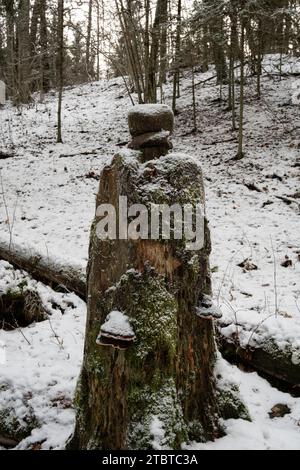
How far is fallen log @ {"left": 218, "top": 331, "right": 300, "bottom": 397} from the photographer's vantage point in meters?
3.42

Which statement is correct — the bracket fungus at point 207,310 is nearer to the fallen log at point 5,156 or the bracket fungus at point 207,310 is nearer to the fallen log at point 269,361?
the fallen log at point 269,361

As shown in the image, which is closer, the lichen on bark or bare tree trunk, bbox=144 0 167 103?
the lichen on bark

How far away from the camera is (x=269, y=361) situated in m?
3.54

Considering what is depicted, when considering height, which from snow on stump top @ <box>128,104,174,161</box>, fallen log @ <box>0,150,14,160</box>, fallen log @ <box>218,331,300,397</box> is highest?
fallen log @ <box>0,150,14,160</box>

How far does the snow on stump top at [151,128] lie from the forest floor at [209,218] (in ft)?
5.48

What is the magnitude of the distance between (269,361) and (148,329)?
171cm

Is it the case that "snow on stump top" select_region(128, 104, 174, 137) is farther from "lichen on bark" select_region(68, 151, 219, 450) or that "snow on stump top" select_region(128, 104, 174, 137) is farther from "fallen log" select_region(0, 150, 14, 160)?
"fallen log" select_region(0, 150, 14, 160)

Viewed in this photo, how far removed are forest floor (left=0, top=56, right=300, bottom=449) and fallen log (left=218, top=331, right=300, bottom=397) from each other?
0.25ft

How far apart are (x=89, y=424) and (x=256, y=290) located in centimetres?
370

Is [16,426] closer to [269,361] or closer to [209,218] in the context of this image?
[269,361]

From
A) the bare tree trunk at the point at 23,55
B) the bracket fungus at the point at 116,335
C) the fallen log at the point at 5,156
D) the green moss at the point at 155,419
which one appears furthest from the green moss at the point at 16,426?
the bare tree trunk at the point at 23,55

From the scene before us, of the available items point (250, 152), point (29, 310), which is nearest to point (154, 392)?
point (29, 310)

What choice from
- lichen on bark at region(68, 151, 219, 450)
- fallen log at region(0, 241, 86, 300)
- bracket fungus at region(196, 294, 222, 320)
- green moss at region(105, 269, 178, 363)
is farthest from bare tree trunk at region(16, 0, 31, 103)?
bracket fungus at region(196, 294, 222, 320)

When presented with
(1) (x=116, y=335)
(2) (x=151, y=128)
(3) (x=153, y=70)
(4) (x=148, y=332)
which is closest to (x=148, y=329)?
(4) (x=148, y=332)
